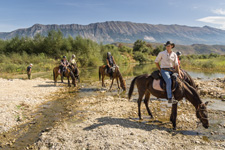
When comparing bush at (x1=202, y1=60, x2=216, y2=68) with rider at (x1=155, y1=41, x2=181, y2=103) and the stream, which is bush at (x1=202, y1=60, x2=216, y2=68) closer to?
the stream

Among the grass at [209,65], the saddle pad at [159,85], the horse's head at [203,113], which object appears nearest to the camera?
the horse's head at [203,113]

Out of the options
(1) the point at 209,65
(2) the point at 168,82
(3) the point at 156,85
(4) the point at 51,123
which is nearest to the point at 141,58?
(1) the point at 209,65

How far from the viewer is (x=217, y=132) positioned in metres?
5.12

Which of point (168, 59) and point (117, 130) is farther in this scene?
point (168, 59)

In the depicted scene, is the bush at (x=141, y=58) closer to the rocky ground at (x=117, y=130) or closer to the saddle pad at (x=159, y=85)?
the rocky ground at (x=117, y=130)

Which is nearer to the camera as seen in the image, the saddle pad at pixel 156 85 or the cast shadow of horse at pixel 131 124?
the cast shadow of horse at pixel 131 124

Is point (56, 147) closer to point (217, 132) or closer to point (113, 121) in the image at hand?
point (113, 121)

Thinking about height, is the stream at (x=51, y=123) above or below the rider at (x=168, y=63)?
below

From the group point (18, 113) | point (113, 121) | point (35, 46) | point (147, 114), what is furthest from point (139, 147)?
point (35, 46)

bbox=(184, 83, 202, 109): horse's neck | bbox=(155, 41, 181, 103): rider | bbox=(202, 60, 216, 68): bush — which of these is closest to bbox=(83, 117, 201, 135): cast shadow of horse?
bbox=(184, 83, 202, 109): horse's neck

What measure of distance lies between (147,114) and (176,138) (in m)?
2.20

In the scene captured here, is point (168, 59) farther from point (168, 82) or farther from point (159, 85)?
point (159, 85)

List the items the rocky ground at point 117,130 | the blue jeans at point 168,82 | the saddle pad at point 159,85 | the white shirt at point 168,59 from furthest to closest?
the saddle pad at point 159,85, the white shirt at point 168,59, the blue jeans at point 168,82, the rocky ground at point 117,130

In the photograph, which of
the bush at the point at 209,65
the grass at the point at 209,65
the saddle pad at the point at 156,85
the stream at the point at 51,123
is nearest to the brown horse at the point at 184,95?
the saddle pad at the point at 156,85
